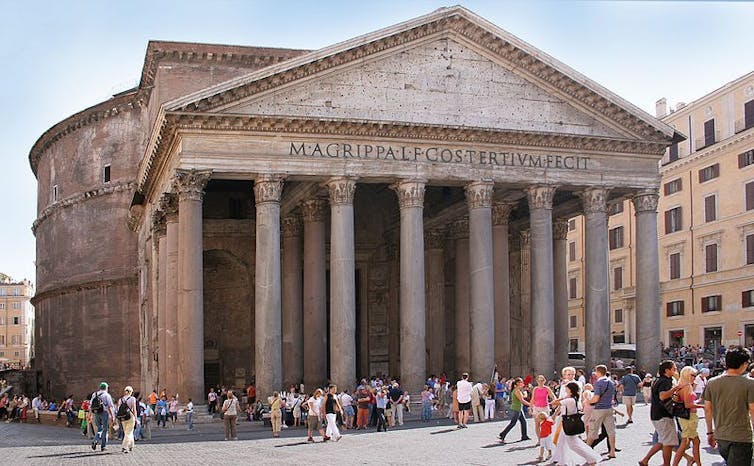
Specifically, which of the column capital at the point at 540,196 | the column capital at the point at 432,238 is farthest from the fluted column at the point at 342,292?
the column capital at the point at 432,238

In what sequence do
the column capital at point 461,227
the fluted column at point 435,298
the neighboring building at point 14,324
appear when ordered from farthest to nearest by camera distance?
the neighboring building at point 14,324 < the fluted column at point 435,298 < the column capital at point 461,227

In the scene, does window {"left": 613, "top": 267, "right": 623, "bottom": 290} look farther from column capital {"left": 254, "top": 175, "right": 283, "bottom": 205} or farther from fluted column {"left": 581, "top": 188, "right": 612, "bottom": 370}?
column capital {"left": 254, "top": 175, "right": 283, "bottom": 205}

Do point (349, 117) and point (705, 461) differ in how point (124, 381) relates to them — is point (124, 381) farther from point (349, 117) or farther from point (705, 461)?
point (705, 461)

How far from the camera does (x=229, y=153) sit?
2619 centimetres

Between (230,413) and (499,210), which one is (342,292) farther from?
(499,210)

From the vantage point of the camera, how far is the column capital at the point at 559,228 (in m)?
35.6

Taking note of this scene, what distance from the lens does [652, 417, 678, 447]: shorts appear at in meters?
12.5

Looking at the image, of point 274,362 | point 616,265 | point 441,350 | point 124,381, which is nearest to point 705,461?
point 274,362

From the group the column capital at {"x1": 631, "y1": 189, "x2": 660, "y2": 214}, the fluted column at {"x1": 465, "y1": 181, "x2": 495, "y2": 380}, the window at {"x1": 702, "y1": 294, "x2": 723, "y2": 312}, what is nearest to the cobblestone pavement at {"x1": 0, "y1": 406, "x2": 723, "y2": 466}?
the fluted column at {"x1": 465, "y1": 181, "x2": 495, "y2": 380}

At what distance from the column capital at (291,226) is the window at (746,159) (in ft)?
63.7

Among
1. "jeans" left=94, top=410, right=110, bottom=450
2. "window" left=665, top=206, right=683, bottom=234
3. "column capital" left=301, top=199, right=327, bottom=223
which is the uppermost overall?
"window" left=665, top=206, right=683, bottom=234

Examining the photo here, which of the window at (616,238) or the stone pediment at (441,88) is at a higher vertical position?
the stone pediment at (441,88)

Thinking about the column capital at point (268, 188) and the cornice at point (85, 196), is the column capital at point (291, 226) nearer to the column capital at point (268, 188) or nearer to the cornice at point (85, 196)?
the column capital at point (268, 188)

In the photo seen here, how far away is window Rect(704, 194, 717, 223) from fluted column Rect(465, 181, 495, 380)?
60.2 ft
